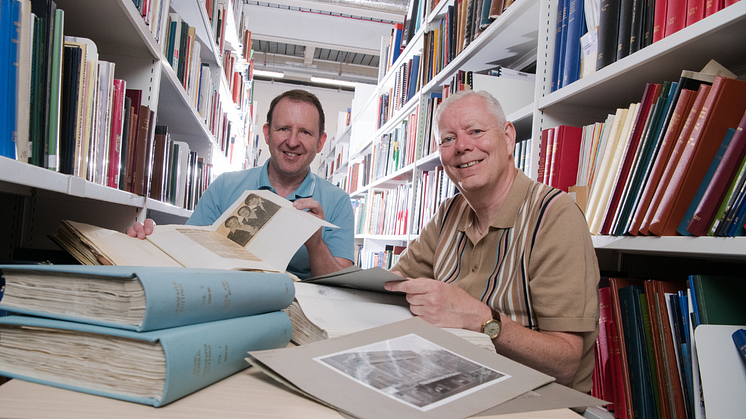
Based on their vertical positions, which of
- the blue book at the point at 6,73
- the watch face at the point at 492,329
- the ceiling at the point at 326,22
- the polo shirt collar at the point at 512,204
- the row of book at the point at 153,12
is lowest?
the watch face at the point at 492,329

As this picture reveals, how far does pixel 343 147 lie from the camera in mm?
5902

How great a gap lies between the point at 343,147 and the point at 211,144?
313cm

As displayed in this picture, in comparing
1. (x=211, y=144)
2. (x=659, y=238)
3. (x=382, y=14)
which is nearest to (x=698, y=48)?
(x=659, y=238)

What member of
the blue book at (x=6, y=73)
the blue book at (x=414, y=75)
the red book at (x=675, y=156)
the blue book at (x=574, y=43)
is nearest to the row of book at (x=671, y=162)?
the red book at (x=675, y=156)

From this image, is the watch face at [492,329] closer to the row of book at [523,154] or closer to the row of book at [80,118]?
the row of book at [523,154]

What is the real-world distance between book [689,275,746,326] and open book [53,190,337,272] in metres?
0.73

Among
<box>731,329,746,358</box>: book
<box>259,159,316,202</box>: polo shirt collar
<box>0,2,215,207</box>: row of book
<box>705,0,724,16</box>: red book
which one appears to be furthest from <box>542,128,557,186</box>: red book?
<box>0,2,215,207</box>: row of book

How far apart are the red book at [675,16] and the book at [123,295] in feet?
3.35

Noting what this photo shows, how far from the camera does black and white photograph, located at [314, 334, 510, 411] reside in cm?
43

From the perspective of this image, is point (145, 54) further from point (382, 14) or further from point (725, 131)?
point (382, 14)

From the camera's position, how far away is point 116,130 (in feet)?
3.80

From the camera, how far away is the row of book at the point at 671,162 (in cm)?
78

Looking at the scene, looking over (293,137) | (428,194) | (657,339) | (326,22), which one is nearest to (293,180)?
(293,137)

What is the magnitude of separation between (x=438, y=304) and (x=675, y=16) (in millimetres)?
804
